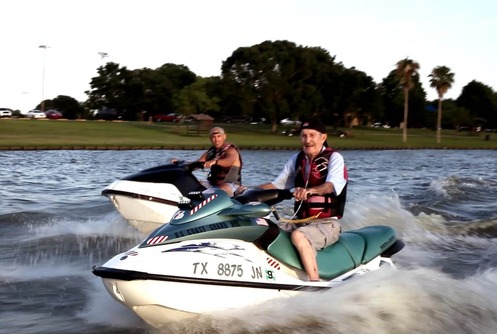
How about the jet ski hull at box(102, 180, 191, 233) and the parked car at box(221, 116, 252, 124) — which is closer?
the jet ski hull at box(102, 180, 191, 233)

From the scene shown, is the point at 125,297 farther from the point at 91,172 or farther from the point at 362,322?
the point at 91,172

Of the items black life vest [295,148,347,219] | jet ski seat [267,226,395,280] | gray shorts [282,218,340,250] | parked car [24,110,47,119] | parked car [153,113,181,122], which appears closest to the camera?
jet ski seat [267,226,395,280]

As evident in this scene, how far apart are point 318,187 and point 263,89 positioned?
65.1 m

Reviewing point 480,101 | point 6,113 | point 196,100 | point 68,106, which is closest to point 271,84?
point 196,100

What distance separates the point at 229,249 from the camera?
17.6ft

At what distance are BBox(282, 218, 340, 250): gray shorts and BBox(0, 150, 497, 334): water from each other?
394 millimetres

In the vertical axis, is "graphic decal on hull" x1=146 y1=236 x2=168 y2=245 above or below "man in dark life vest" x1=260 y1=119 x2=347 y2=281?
below

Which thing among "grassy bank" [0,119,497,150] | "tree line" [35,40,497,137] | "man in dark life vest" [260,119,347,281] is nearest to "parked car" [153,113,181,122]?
"tree line" [35,40,497,137]

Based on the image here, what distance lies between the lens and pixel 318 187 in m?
5.84

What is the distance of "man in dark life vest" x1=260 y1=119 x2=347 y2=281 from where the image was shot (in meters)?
5.83

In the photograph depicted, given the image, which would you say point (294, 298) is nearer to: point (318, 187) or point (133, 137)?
point (318, 187)

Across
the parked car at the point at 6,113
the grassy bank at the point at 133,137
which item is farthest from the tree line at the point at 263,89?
the parked car at the point at 6,113

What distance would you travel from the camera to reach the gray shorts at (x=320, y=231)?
575 centimetres

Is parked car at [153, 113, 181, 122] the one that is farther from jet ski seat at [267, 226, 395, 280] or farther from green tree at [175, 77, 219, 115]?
jet ski seat at [267, 226, 395, 280]
